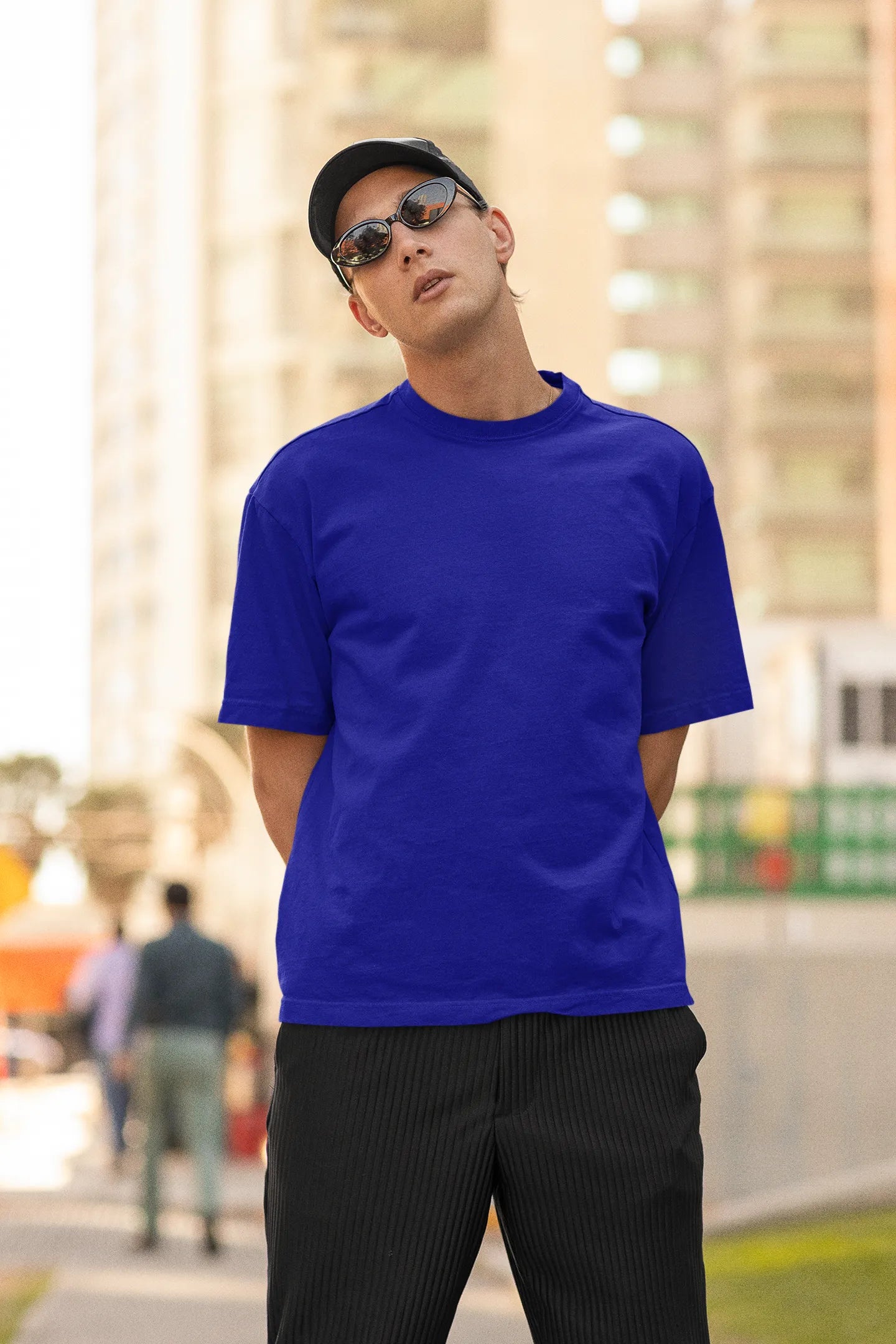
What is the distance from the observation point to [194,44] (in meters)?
80.0

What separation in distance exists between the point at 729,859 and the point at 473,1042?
18101 millimetres

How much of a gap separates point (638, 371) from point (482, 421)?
7274cm

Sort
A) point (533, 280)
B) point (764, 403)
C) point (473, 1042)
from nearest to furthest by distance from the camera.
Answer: point (473, 1042)
point (533, 280)
point (764, 403)

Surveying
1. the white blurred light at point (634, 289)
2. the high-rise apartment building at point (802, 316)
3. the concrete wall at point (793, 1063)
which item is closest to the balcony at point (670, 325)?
the white blurred light at point (634, 289)

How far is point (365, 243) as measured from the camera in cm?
238

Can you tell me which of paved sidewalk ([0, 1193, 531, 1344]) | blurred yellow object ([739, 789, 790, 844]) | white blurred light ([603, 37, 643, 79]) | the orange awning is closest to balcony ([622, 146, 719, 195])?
white blurred light ([603, 37, 643, 79])

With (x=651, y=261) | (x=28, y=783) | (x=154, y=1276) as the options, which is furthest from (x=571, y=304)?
(x=28, y=783)

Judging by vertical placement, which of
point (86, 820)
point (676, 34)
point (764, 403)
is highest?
point (676, 34)

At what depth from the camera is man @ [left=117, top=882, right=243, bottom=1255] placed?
9.97 m

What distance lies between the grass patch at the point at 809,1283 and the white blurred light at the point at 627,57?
72.4 m

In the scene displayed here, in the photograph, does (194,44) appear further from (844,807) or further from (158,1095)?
Result: (158,1095)

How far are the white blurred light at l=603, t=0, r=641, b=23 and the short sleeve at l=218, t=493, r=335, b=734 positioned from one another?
78754mm

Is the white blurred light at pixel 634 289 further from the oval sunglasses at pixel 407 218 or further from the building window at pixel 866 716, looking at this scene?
the oval sunglasses at pixel 407 218

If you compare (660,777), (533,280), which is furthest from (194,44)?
(660,777)
